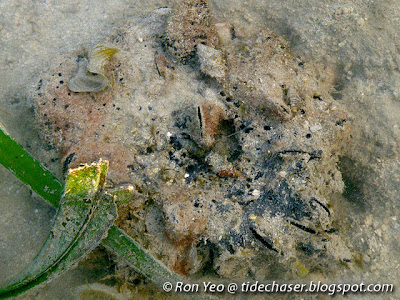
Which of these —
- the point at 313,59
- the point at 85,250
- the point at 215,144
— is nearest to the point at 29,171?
the point at 85,250

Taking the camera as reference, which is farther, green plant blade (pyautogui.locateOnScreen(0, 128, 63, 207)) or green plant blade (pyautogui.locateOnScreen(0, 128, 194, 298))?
green plant blade (pyautogui.locateOnScreen(0, 128, 63, 207))

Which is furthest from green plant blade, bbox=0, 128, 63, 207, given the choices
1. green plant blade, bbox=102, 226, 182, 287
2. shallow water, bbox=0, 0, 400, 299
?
green plant blade, bbox=102, 226, 182, 287

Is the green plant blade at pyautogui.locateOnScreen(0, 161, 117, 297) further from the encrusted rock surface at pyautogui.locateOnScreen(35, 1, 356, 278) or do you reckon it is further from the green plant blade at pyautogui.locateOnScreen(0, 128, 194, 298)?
the encrusted rock surface at pyautogui.locateOnScreen(35, 1, 356, 278)

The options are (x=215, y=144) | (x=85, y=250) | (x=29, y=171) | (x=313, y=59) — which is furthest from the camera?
(x=313, y=59)

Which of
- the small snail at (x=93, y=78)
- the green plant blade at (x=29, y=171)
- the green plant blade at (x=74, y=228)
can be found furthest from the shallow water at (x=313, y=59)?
the small snail at (x=93, y=78)

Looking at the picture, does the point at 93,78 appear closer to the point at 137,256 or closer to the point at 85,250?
the point at 85,250

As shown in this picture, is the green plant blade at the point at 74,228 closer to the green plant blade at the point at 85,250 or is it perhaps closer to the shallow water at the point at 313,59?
the green plant blade at the point at 85,250
